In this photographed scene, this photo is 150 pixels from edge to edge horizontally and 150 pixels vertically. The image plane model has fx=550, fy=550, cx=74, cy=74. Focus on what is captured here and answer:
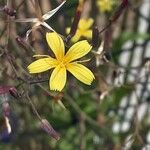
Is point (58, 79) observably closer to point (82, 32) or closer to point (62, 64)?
point (62, 64)

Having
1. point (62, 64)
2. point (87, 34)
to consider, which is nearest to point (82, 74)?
point (62, 64)

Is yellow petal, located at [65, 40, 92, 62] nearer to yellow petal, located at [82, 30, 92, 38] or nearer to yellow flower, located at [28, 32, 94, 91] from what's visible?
yellow flower, located at [28, 32, 94, 91]

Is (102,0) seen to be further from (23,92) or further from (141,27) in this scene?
(23,92)

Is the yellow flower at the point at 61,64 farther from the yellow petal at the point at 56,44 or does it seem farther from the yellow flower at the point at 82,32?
the yellow flower at the point at 82,32

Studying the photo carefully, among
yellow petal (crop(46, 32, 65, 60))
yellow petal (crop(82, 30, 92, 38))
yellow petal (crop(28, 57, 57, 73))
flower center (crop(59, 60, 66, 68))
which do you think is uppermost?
yellow petal (crop(46, 32, 65, 60))

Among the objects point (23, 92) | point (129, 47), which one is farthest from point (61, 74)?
point (129, 47)

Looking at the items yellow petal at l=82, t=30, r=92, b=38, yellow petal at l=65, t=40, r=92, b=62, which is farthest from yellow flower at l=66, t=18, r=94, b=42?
yellow petal at l=65, t=40, r=92, b=62

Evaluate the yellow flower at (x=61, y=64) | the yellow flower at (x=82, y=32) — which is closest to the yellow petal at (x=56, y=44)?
the yellow flower at (x=61, y=64)
